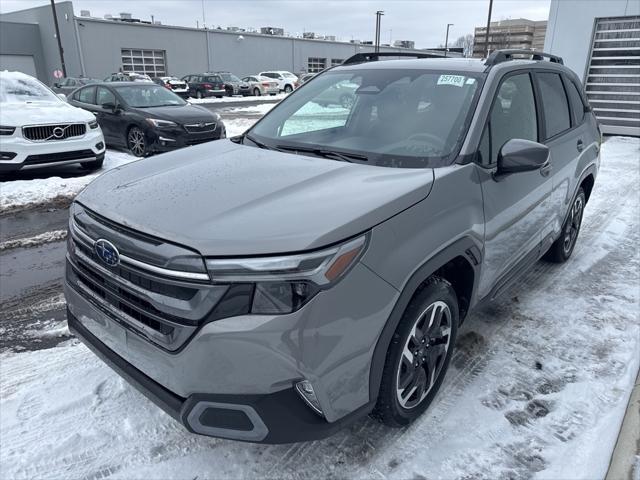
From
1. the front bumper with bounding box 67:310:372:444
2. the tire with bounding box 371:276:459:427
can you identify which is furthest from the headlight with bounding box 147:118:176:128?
the front bumper with bounding box 67:310:372:444

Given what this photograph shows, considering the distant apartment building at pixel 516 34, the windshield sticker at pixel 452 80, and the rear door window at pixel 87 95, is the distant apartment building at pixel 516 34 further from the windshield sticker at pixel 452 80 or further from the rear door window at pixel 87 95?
the windshield sticker at pixel 452 80

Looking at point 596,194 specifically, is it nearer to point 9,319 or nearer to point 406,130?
point 406,130

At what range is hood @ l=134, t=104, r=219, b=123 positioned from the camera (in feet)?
31.7

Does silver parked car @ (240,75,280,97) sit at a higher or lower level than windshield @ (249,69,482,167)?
lower

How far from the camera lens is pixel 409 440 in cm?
247

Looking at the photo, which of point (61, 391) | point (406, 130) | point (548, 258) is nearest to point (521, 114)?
point (406, 130)

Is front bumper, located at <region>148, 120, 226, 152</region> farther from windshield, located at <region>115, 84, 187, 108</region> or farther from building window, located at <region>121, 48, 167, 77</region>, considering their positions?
building window, located at <region>121, 48, 167, 77</region>

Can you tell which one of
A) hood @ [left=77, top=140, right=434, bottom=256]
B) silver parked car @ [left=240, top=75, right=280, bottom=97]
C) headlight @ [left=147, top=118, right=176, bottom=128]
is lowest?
silver parked car @ [left=240, top=75, right=280, bottom=97]

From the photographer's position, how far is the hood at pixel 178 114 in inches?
381

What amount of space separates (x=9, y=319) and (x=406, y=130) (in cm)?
312

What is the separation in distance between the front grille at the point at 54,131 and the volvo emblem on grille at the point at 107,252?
6450 mm

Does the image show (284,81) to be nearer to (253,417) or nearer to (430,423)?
(430,423)

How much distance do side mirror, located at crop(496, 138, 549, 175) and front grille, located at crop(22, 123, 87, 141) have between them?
23.6ft

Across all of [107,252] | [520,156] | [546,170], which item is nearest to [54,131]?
[107,252]
